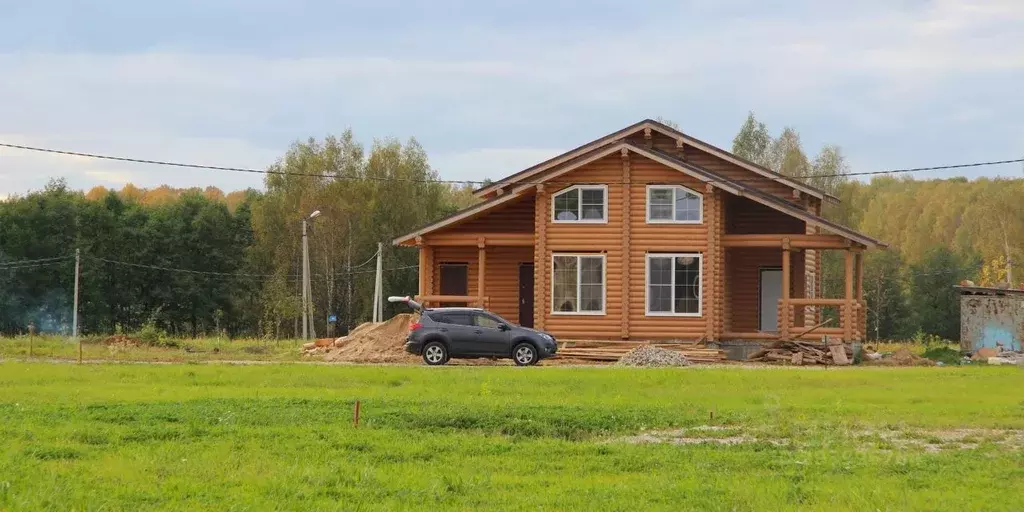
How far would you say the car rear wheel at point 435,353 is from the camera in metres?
33.8

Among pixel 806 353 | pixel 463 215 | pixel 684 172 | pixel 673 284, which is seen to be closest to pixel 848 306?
pixel 806 353

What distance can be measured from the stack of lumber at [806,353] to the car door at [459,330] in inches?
345

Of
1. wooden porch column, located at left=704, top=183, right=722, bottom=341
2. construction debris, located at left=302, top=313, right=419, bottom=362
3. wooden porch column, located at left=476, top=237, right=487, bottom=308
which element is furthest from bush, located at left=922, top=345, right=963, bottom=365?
construction debris, located at left=302, top=313, right=419, bottom=362

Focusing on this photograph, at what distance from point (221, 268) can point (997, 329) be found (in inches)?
2024

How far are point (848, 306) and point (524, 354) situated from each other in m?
10.1

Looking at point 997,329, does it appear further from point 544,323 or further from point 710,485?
point 710,485

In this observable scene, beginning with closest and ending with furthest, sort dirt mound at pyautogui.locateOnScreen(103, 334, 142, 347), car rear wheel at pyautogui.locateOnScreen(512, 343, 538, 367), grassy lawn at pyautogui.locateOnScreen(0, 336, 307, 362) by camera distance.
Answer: car rear wheel at pyautogui.locateOnScreen(512, 343, 538, 367) → grassy lawn at pyautogui.locateOnScreen(0, 336, 307, 362) → dirt mound at pyautogui.locateOnScreen(103, 334, 142, 347)

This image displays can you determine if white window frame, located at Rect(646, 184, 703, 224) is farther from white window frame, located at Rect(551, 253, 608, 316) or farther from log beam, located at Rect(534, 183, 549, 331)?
log beam, located at Rect(534, 183, 549, 331)

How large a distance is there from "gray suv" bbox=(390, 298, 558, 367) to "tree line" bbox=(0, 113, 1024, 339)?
113 feet

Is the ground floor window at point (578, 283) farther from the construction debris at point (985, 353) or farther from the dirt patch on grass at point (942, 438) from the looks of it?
the dirt patch on grass at point (942, 438)

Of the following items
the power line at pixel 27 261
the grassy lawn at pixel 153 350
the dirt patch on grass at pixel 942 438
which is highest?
the power line at pixel 27 261

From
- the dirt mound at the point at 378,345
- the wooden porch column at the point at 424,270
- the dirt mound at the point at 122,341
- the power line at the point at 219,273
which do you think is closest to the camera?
the dirt mound at the point at 378,345

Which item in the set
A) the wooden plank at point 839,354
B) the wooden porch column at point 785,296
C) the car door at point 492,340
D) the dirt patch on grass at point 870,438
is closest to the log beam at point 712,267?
the wooden porch column at point 785,296

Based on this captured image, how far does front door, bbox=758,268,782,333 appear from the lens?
41156mm
